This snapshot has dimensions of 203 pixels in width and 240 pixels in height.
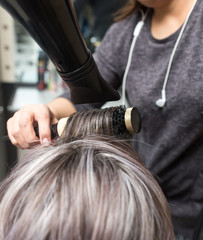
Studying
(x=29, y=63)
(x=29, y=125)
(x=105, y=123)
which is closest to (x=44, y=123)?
(x=29, y=125)

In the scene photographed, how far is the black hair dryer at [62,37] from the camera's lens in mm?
361

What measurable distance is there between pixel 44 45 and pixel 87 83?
95 millimetres

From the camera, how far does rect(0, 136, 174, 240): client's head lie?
36 centimetres

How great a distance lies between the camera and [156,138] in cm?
74

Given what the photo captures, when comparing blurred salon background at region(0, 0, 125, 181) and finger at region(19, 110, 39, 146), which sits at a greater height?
blurred salon background at region(0, 0, 125, 181)

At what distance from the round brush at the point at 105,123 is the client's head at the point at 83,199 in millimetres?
39

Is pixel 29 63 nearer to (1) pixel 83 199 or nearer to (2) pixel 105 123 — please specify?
(2) pixel 105 123

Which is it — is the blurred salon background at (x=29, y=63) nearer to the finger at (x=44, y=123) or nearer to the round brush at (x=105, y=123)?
the finger at (x=44, y=123)

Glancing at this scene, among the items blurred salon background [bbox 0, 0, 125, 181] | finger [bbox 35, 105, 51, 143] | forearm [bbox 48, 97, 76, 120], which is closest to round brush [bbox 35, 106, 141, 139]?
finger [bbox 35, 105, 51, 143]

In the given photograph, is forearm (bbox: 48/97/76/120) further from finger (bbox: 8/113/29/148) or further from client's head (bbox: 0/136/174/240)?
client's head (bbox: 0/136/174/240)

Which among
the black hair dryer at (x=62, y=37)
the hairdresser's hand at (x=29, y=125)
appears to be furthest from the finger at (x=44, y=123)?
the black hair dryer at (x=62, y=37)

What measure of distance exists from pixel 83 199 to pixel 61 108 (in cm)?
34

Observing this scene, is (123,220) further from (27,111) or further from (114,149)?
(27,111)

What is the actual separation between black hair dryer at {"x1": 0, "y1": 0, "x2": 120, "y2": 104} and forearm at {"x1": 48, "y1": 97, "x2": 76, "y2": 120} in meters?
0.18
